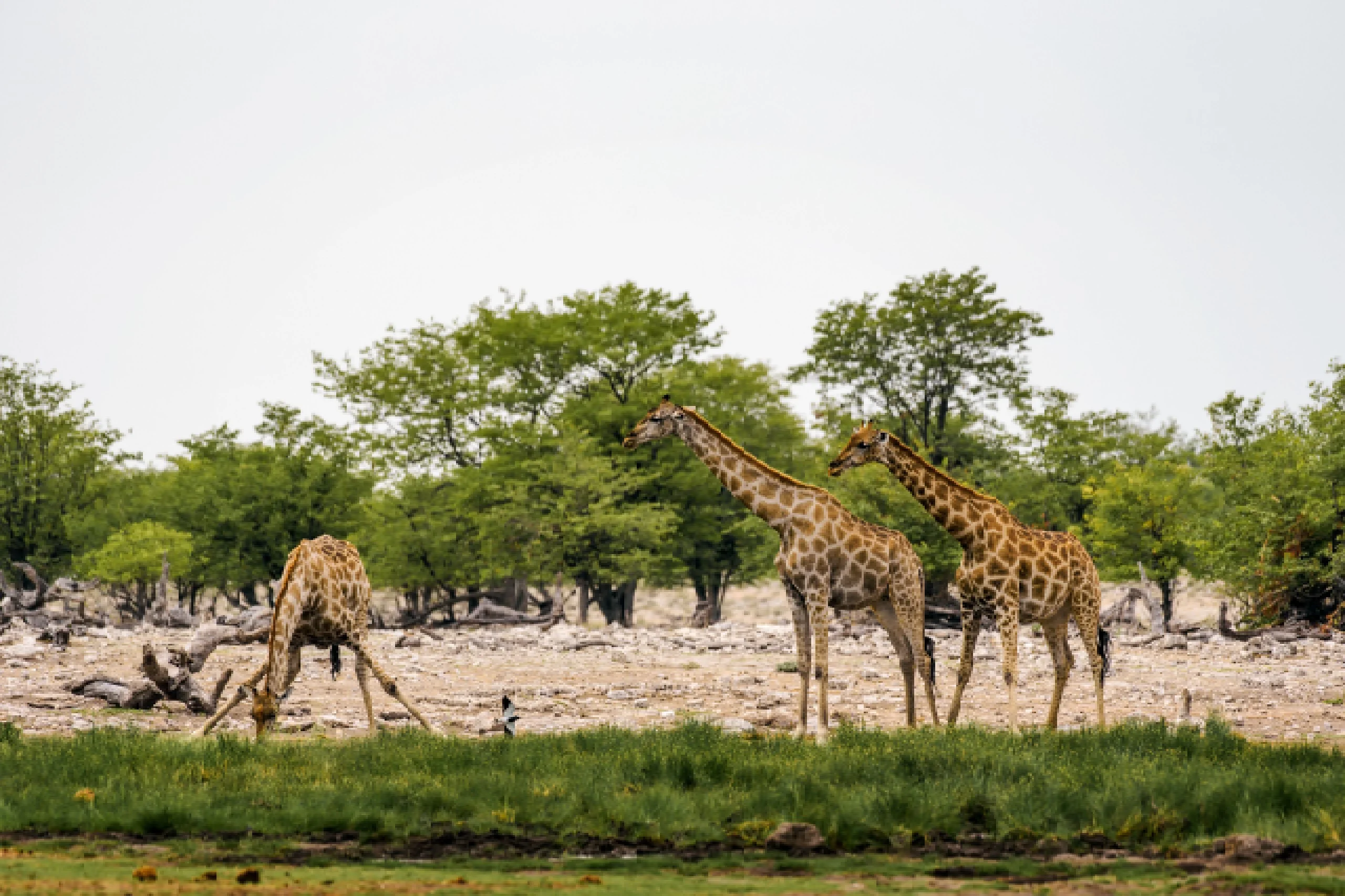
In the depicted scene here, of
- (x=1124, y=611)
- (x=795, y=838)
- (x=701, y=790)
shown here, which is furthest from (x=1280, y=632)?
(x=795, y=838)

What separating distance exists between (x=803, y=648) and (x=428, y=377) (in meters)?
45.1

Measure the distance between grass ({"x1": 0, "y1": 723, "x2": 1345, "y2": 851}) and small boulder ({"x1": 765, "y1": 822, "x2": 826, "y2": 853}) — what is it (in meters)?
0.13

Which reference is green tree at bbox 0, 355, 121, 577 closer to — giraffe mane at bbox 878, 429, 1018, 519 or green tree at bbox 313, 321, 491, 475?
green tree at bbox 313, 321, 491, 475

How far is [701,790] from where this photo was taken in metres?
11.1

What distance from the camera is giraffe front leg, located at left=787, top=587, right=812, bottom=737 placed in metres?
15.4

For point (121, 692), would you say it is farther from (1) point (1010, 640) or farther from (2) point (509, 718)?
(1) point (1010, 640)

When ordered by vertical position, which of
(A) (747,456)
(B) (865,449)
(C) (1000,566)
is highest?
(B) (865,449)

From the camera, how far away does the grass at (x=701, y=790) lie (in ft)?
32.9

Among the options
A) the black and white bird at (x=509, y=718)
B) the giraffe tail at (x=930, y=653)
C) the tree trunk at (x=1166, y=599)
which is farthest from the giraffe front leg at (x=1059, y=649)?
the tree trunk at (x=1166, y=599)

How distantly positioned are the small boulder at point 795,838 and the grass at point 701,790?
0.42 ft

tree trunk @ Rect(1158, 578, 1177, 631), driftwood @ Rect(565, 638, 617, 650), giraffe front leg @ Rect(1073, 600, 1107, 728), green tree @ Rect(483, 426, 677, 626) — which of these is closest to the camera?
giraffe front leg @ Rect(1073, 600, 1107, 728)

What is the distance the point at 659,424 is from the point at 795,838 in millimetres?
7585

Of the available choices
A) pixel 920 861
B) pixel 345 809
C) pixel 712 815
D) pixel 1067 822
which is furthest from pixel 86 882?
pixel 1067 822

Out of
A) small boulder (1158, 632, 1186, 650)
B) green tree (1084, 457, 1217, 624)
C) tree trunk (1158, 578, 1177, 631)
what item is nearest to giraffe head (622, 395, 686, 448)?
small boulder (1158, 632, 1186, 650)
